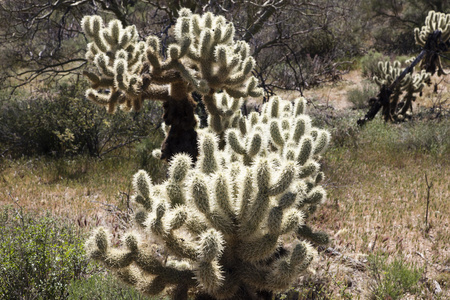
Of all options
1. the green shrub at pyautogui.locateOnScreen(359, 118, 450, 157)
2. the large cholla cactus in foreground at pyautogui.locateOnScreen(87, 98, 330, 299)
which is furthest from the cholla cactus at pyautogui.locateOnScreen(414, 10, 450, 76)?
the large cholla cactus in foreground at pyautogui.locateOnScreen(87, 98, 330, 299)

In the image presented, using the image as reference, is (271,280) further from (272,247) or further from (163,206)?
(163,206)

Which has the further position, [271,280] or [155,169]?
[155,169]

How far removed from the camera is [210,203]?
2.49 m

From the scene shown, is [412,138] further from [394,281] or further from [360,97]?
[394,281]

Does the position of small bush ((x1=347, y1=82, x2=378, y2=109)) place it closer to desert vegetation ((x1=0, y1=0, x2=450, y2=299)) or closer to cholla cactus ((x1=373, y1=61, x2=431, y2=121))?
cholla cactus ((x1=373, y1=61, x2=431, y2=121))

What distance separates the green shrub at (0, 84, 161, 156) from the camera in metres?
7.71

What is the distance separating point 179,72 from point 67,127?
4.77 metres

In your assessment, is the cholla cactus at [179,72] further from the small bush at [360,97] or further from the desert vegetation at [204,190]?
the small bush at [360,97]

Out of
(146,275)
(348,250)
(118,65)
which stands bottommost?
(348,250)

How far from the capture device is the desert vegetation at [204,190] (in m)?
2.51

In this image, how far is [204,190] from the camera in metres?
2.40

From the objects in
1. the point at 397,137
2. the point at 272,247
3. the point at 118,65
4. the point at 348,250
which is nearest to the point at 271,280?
the point at 272,247

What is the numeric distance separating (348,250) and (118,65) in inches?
134

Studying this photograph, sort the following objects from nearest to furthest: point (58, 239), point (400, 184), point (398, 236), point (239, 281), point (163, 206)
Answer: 1. point (163, 206)
2. point (239, 281)
3. point (58, 239)
4. point (398, 236)
5. point (400, 184)
